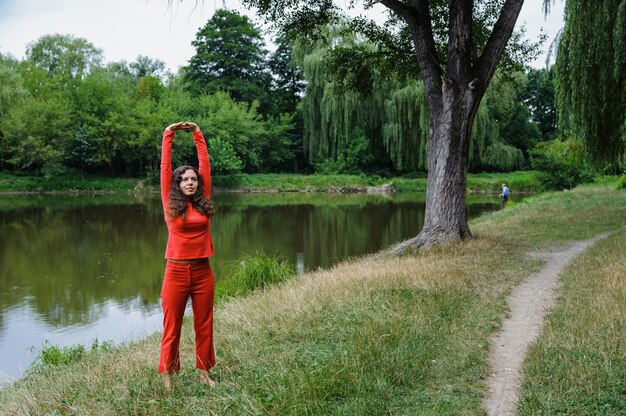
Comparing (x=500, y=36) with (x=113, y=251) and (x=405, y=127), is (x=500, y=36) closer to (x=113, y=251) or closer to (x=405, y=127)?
(x=113, y=251)

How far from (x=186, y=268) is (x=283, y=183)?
147ft

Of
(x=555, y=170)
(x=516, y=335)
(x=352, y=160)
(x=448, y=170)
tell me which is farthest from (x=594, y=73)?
(x=352, y=160)

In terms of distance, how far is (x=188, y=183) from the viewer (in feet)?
14.0

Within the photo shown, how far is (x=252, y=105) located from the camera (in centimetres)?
5188

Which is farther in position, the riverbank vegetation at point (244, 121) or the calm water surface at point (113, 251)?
the riverbank vegetation at point (244, 121)

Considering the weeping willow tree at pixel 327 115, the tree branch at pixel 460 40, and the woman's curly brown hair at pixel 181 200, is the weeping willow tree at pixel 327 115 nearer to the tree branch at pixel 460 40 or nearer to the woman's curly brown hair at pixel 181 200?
the tree branch at pixel 460 40

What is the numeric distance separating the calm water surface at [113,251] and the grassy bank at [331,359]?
8.46 ft

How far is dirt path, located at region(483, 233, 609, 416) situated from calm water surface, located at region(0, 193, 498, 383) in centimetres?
542

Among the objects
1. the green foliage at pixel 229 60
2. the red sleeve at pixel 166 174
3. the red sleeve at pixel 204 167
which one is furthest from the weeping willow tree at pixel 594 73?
the green foliage at pixel 229 60

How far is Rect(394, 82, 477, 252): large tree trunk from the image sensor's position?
10.7 meters

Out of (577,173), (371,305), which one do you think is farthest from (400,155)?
(371,305)

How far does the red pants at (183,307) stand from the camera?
4160 millimetres

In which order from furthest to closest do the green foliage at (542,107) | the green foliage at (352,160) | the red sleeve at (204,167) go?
the green foliage at (542,107), the green foliage at (352,160), the red sleeve at (204,167)

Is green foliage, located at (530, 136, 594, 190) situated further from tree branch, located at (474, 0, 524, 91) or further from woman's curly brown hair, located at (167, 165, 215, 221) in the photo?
woman's curly brown hair, located at (167, 165, 215, 221)
